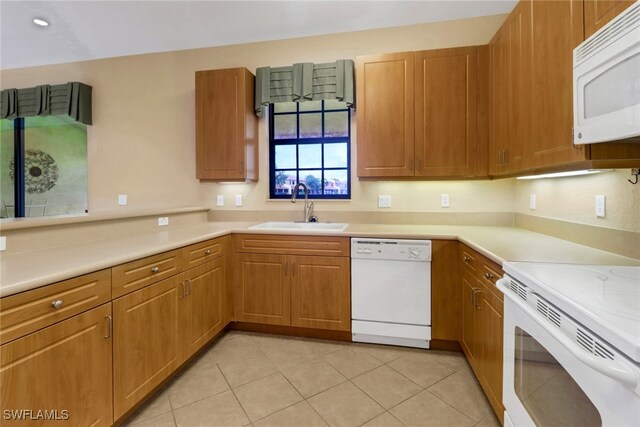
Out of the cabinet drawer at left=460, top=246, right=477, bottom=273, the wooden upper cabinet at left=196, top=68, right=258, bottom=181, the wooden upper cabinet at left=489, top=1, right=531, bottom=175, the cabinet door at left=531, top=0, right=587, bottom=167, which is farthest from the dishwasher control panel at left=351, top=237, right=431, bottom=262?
the wooden upper cabinet at left=196, top=68, right=258, bottom=181

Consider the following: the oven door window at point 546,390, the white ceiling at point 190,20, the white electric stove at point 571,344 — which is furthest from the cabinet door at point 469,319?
the white ceiling at point 190,20

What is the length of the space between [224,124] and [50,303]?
210 cm

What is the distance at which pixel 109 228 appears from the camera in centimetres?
206

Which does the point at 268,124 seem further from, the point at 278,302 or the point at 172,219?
the point at 278,302

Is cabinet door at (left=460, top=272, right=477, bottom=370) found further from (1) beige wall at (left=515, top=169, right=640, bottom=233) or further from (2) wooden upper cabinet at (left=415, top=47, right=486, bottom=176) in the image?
(2) wooden upper cabinet at (left=415, top=47, right=486, bottom=176)

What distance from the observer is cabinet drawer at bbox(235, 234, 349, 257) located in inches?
95.0

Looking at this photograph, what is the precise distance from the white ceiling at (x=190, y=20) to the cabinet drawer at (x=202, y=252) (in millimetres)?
1991

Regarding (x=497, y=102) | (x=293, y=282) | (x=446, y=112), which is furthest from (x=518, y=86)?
(x=293, y=282)

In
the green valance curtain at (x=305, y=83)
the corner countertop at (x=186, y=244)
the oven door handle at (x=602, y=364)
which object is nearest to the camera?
the oven door handle at (x=602, y=364)

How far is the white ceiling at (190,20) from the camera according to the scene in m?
2.56

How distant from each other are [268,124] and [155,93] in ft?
4.47

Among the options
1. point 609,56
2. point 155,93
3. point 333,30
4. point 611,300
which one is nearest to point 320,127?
point 333,30

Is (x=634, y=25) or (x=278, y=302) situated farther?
(x=278, y=302)

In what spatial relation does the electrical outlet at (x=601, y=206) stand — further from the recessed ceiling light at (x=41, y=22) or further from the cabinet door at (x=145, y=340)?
the recessed ceiling light at (x=41, y=22)
